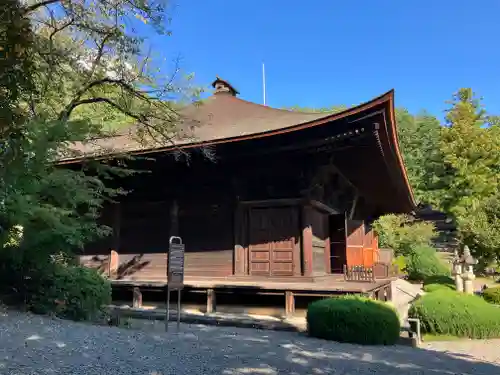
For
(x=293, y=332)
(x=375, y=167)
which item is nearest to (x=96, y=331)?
(x=293, y=332)

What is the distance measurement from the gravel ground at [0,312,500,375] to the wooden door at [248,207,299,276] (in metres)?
3.83

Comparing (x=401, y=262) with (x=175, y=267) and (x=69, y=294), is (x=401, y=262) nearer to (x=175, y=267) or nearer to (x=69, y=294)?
(x=175, y=267)

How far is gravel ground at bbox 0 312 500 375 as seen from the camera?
13.5 feet

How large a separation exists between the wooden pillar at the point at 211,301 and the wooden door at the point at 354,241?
5611 millimetres

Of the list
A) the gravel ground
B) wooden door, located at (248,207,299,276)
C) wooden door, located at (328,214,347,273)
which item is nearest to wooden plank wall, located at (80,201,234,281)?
wooden door, located at (248,207,299,276)

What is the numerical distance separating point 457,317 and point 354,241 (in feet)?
21.8

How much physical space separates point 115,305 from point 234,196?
13.3 feet

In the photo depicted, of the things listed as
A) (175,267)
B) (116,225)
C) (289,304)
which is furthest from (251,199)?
(116,225)

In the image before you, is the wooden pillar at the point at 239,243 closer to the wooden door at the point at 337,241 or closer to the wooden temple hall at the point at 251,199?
the wooden temple hall at the point at 251,199

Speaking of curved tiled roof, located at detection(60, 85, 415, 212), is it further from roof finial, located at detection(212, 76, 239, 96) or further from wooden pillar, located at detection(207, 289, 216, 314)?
wooden pillar, located at detection(207, 289, 216, 314)

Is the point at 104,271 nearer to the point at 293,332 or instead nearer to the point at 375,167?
the point at 293,332

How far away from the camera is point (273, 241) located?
1070 centimetres

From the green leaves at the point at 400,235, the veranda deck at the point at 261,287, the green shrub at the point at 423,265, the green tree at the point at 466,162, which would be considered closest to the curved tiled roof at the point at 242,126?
the veranda deck at the point at 261,287

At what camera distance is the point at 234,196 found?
11.0 metres
